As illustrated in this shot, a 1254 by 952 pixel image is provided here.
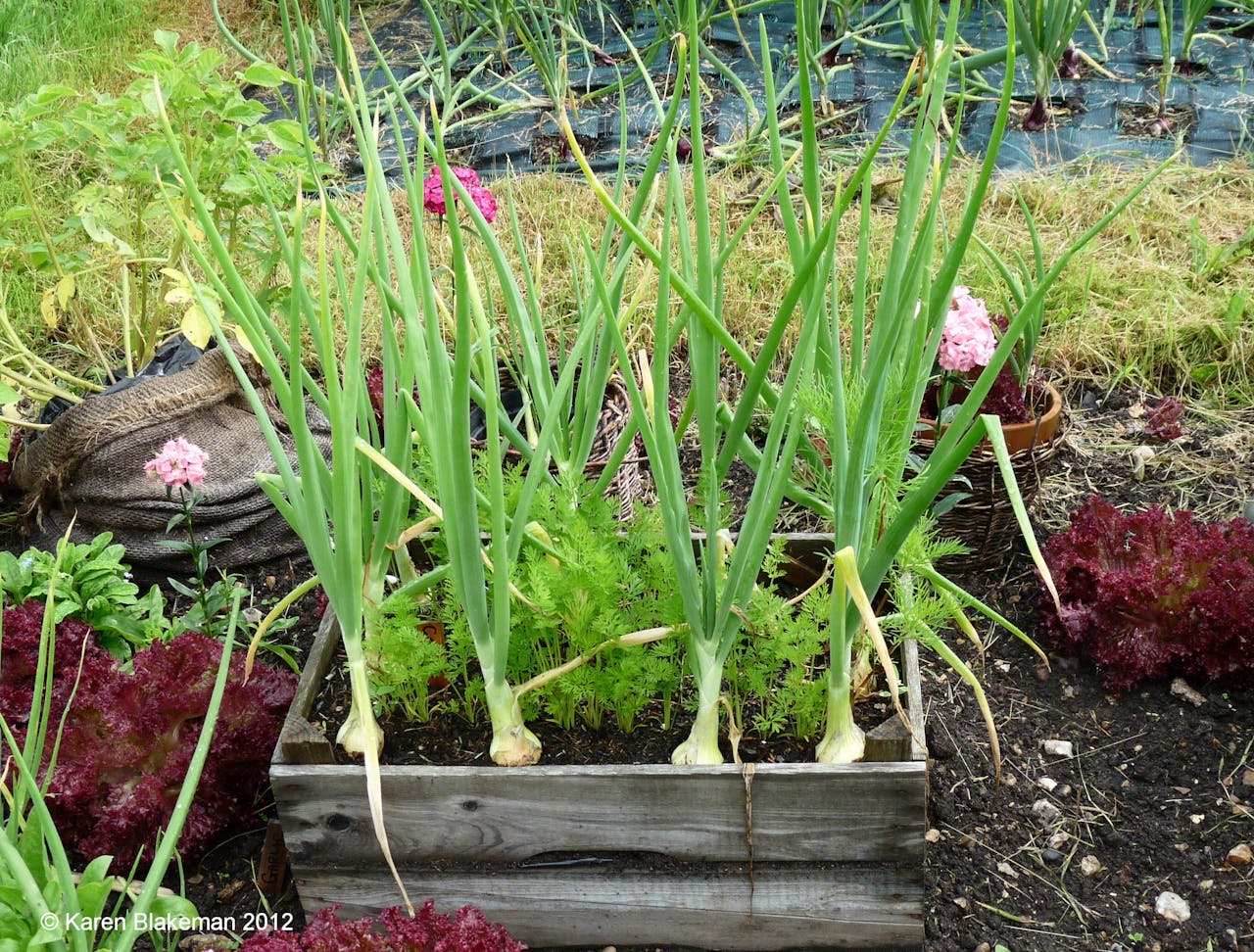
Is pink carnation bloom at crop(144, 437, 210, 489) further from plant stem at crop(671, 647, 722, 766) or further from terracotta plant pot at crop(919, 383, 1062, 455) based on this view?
terracotta plant pot at crop(919, 383, 1062, 455)

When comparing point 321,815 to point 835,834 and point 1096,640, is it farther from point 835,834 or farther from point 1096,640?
point 1096,640

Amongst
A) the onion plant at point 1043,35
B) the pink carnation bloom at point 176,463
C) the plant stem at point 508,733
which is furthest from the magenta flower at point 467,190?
the onion plant at point 1043,35

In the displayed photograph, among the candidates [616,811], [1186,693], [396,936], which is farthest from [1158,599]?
[396,936]

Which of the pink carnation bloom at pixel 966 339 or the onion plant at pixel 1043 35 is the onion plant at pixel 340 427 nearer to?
the pink carnation bloom at pixel 966 339

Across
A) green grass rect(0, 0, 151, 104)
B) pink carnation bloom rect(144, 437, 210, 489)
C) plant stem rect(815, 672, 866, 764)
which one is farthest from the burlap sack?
green grass rect(0, 0, 151, 104)

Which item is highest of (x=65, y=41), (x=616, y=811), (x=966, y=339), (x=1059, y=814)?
(x=65, y=41)

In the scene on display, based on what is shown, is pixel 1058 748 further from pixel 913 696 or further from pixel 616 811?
pixel 616 811

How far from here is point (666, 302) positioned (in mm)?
1163

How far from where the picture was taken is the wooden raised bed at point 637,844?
1258 mm

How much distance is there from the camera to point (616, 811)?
50.7 inches

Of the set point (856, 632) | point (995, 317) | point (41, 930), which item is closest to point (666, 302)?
point (856, 632)

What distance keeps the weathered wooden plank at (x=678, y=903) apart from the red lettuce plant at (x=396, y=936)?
0.12 meters

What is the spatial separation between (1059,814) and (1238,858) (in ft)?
0.76

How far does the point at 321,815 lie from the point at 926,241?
0.93 m
